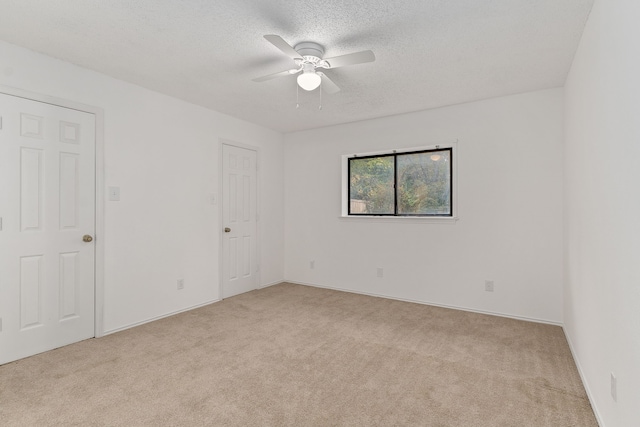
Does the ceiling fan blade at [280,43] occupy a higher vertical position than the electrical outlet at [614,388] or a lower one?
higher

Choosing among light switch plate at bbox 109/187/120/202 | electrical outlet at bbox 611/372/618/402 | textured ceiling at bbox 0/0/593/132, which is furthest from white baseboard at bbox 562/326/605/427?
light switch plate at bbox 109/187/120/202

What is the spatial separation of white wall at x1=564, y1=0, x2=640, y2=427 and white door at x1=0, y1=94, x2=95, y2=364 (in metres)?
3.85

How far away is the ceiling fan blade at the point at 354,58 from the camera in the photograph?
2.26 metres

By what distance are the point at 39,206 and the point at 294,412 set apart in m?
2.67

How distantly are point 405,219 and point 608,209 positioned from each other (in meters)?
2.66

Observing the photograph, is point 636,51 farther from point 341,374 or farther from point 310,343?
Result: point 310,343

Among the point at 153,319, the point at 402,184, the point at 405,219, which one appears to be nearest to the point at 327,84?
the point at 402,184

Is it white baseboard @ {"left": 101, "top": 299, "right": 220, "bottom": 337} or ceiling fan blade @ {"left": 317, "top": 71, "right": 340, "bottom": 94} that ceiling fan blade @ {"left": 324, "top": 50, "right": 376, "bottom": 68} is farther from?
white baseboard @ {"left": 101, "top": 299, "right": 220, "bottom": 337}

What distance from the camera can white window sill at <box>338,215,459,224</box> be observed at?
4.00m

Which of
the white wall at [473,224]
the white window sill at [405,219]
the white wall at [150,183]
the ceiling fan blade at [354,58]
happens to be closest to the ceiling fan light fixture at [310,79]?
the ceiling fan blade at [354,58]

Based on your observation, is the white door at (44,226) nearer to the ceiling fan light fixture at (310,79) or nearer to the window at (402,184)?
the ceiling fan light fixture at (310,79)

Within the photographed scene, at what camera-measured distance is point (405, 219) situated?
4297 mm

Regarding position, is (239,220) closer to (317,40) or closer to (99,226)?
(99,226)

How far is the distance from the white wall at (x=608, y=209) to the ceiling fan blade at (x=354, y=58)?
129 cm
